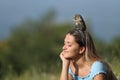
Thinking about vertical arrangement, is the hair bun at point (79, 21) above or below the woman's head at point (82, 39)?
above

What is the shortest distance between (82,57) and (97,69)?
0.26 metres

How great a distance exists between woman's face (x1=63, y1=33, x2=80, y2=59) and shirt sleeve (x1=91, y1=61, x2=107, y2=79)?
0.26 m

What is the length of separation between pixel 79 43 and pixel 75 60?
215 millimetres

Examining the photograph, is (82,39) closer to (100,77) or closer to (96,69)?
(96,69)

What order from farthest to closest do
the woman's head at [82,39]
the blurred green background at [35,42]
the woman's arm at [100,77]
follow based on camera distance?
the blurred green background at [35,42]
the woman's head at [82,39]
the woman's arm at [100,77]

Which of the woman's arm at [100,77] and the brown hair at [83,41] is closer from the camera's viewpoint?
the woman's arm at [100,77]

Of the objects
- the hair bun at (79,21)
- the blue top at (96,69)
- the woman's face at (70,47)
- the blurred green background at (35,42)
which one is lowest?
the blurred green background at (35,42)

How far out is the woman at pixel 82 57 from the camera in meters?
6.31

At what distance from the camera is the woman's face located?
20.9 feet

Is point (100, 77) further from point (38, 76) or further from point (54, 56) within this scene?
point (54, 56)

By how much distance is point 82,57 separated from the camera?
6430 millimetres

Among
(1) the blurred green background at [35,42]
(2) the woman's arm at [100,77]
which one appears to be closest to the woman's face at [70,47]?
(2) the woman's arm at [100,77]

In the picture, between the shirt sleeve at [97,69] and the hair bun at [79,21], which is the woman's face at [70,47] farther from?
the shirt sleeve at [97,69]

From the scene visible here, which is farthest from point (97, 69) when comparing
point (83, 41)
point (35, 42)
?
point (35, 42)
